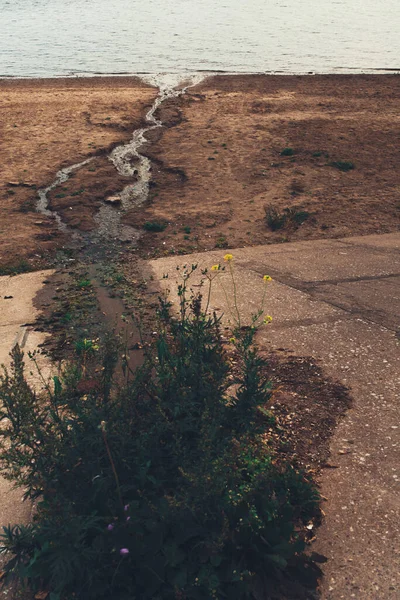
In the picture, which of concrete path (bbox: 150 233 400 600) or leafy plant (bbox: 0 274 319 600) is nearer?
leafy plant (bbox: 0 274 319 600)

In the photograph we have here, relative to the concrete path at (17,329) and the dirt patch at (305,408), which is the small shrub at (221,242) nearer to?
the concrete path at (17,329)

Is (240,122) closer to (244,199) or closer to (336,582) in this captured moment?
(244,199)

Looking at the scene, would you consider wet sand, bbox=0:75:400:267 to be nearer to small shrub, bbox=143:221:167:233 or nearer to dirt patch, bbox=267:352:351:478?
small shrub, bbox=143:221:167:233

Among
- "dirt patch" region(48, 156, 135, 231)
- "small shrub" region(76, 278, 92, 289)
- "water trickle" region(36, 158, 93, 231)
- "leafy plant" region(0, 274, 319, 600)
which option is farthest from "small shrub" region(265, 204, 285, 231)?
"leafy plant" region(0, 274, 319, 600)

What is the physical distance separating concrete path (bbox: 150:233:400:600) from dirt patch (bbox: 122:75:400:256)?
0.99 meters

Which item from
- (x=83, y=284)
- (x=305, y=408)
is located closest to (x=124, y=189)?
(x=83, y=284)

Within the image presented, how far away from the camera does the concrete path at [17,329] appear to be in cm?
309

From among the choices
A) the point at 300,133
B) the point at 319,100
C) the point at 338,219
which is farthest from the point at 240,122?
the point at 338,219

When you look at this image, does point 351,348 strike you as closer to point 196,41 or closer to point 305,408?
point 305,408

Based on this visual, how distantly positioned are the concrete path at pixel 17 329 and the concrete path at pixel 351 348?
4.34 feet

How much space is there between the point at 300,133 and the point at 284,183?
2.88m

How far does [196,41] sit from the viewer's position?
116 ft

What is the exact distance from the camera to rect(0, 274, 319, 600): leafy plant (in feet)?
8.36

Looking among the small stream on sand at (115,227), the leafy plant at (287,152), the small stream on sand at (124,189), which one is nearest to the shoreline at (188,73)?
the small stream on sand at (124,189)
